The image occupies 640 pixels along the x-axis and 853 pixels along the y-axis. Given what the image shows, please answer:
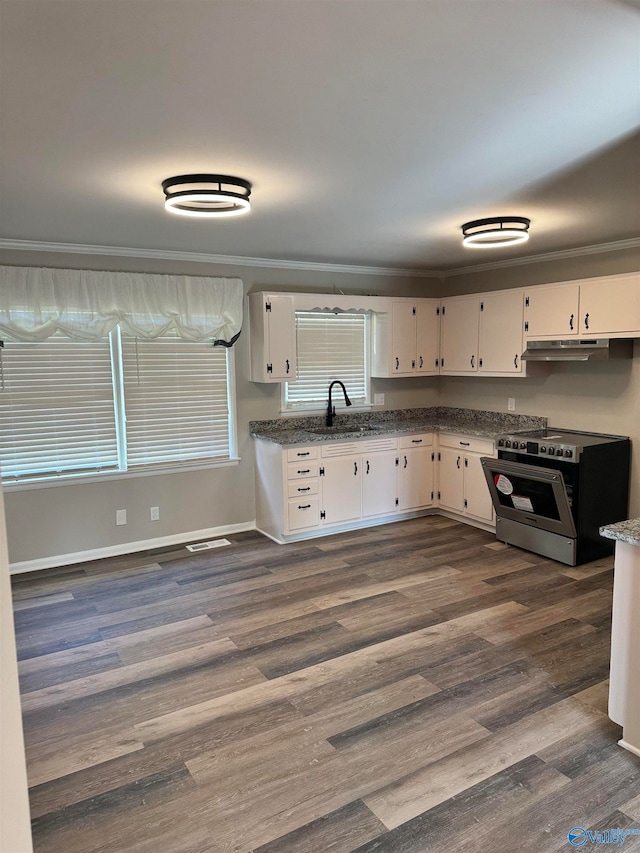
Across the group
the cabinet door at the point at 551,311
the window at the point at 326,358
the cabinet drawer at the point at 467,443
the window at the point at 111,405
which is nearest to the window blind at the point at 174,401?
the window at the point at 111,405

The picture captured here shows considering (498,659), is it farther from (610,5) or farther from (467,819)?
(610,5)

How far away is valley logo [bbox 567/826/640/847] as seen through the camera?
1.98 m

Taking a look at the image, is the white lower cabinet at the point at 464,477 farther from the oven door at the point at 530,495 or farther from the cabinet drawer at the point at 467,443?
the oven door at the point at 530,495

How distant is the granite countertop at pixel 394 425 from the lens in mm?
5191

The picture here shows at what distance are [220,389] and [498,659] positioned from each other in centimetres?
318

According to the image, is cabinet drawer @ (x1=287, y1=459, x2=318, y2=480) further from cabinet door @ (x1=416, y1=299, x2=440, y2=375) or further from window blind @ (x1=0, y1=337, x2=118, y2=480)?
cabinet door @ (x1=416, y1=299, x2=440, y2=375)

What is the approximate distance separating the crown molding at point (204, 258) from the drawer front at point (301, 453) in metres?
1.70

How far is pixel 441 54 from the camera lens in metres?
1.66

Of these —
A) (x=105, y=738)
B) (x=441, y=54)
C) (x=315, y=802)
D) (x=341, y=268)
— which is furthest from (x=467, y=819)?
(x=341, y=268)

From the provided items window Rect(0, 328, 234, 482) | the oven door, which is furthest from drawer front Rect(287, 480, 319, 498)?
the oven door

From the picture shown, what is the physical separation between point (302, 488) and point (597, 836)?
11.1 feet

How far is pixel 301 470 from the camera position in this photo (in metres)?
5.02

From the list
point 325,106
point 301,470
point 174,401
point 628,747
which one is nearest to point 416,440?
point 301,470

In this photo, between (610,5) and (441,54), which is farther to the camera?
(441,54)
